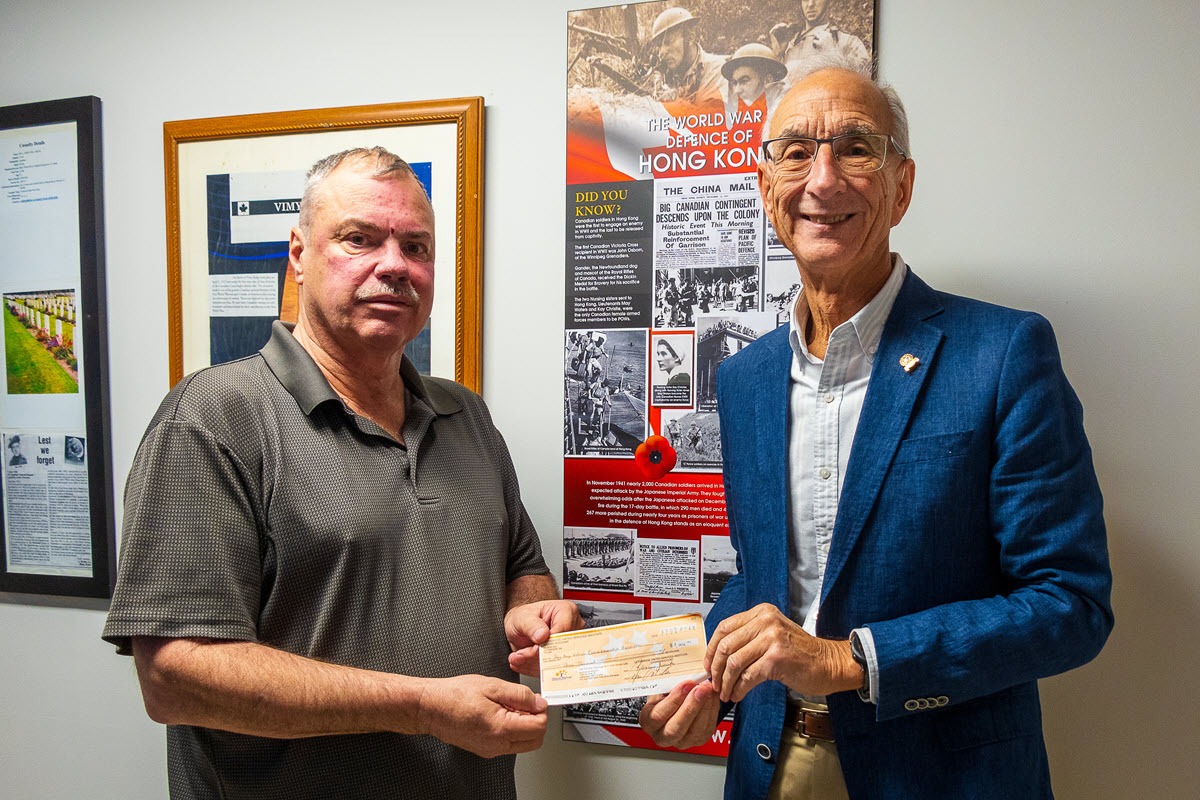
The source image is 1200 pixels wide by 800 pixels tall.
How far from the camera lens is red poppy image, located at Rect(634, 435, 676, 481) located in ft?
5.64

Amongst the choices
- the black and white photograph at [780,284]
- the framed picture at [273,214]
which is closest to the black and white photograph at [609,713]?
the framed picture at [273,214]

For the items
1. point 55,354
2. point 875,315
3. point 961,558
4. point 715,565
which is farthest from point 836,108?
point 55,354

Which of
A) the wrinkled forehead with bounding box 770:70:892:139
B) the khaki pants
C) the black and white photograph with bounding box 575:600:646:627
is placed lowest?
the khaki pants

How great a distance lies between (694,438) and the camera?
1712mm

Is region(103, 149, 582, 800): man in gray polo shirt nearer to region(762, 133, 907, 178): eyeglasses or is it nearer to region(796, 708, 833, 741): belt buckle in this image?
region(796, 708, 833, 741): belt buckle

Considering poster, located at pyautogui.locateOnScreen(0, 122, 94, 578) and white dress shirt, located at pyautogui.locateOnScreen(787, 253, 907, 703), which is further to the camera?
poster, located at pyautogui.locateOnScreen(0, 122, 94, 578)

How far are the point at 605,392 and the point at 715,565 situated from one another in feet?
1.50

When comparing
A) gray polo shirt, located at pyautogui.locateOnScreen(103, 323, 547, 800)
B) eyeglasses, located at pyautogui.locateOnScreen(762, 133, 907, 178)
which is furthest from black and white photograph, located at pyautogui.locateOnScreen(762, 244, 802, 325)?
gray polo shirt, located at pyautogui.locateOnScreen(103, 323, 547, 800)

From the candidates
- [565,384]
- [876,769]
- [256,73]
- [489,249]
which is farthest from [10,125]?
[876,769]

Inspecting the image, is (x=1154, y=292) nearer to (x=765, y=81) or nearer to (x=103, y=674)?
(x=765, y=81)

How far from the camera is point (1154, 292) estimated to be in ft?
4.88

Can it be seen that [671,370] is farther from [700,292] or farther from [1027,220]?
[1027,220]

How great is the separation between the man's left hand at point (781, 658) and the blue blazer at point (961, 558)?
59 millimetres

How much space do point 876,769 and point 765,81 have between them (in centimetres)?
132
